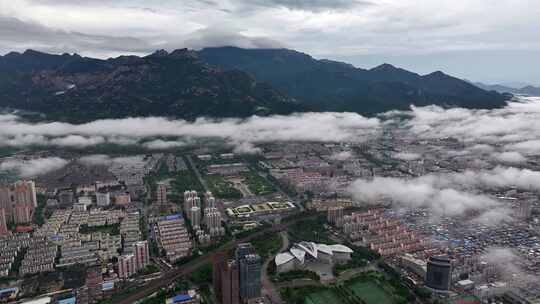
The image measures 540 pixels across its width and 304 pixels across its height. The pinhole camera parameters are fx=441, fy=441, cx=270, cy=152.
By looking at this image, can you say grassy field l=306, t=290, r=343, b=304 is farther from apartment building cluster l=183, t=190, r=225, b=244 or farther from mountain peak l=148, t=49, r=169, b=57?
mountain peak l=148, t=49, r=169, b=57

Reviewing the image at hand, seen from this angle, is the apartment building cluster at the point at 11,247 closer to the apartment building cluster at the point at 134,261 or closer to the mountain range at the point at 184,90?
the apartment building cluster at the point at 134,261

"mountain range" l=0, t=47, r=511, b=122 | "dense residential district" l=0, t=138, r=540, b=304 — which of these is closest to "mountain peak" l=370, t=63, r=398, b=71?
"mountain range" l=0, t=47, r=511, b=122

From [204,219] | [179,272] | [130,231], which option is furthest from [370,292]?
[130,231]

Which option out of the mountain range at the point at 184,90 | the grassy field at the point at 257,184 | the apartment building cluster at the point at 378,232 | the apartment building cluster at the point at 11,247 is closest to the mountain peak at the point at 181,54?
the mountain range at the point at 184,90

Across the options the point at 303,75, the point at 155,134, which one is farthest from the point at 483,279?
the point at 303,75

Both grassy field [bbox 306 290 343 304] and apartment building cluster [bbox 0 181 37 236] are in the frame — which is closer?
grassy field [bbox 306 290 343 304]

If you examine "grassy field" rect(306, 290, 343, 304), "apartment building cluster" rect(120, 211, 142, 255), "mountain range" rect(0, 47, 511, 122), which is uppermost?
"mountain range" rect(0, 47, 511, 122)

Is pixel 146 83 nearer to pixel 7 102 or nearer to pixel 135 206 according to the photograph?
pixel 7 102
